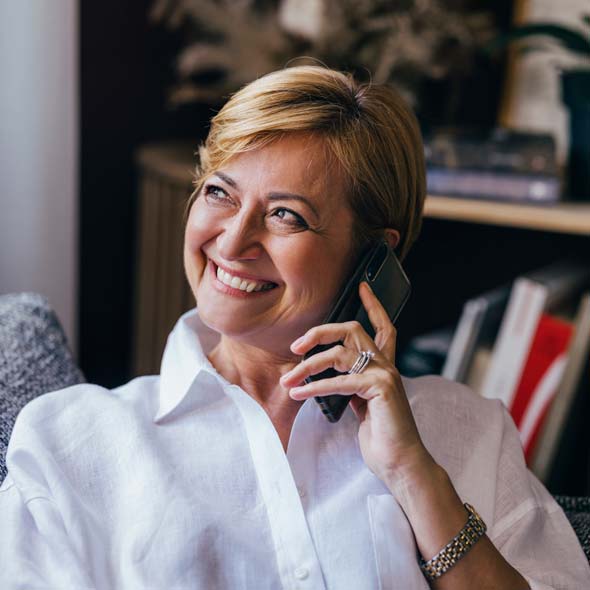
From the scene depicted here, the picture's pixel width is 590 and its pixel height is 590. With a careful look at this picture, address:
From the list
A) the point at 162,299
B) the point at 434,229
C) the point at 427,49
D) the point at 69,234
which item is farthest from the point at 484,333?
the point at 69,234

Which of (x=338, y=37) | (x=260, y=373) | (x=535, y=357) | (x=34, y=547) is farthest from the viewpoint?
(x=338, y=37)

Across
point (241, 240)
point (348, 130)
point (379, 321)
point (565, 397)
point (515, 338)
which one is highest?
point (348, 130)

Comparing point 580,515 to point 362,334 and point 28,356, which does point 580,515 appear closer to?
point 362,334

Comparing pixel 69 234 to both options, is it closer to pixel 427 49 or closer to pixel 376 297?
pixel 427 49

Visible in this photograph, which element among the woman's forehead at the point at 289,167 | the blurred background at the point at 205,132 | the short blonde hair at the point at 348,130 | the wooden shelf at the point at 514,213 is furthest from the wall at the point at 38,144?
the woman's forehead at the point at 289,167

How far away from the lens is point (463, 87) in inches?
83.0

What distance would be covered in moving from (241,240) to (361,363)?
0.21 meters

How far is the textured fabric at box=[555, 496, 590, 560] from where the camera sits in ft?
3.80

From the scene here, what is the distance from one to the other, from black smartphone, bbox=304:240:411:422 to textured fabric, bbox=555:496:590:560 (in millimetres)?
385

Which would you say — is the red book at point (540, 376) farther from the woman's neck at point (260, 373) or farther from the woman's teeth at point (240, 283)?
the woman's teeth at point (240, 283)

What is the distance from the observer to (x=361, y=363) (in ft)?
3.41

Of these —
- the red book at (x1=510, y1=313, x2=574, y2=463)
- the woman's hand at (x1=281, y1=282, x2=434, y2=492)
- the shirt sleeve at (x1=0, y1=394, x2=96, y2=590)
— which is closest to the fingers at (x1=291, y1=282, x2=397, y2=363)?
the woman's hand at (x1=281, y1=282, x2=434, y2=492)

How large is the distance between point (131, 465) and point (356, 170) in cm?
46

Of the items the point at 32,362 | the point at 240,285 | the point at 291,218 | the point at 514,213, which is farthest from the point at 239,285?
the point at 514,213
